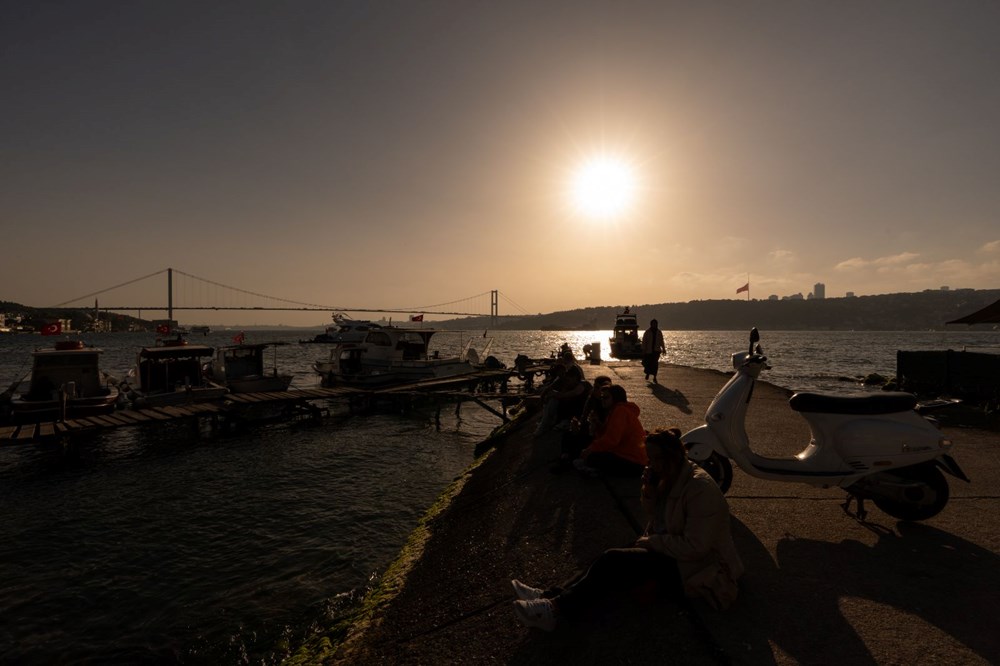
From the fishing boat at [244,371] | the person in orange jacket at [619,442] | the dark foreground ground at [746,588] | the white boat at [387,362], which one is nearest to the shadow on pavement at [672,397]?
the dark foreground ground at [746,588]

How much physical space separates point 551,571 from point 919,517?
419 centimetres

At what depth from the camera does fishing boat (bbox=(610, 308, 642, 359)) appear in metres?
38.4

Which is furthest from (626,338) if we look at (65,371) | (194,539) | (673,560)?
(673,560)

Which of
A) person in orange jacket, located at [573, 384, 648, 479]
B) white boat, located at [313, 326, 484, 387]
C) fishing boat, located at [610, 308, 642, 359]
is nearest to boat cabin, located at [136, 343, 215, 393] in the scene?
white boat, located at [313, 326, 484, 387]

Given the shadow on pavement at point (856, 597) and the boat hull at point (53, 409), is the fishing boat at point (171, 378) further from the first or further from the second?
the shadow on pavement at point (856, 597)

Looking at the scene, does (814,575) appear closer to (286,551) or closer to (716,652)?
(716,652)

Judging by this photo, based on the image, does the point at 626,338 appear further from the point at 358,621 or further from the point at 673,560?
the point at 673,560

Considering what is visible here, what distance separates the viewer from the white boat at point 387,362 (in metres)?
30.5

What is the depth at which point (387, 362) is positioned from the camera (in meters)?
31.4

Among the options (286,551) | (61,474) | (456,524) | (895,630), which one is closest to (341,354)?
(61,474)

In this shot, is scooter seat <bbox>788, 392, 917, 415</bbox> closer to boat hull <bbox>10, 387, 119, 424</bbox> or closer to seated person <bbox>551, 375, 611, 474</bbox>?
seated person <bbox>551, 375, 611, 474</bbox>

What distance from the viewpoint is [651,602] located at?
4.10 meters

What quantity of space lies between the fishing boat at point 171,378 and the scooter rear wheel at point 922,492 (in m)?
24.9

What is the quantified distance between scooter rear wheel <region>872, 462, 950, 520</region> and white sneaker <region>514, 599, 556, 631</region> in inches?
166
